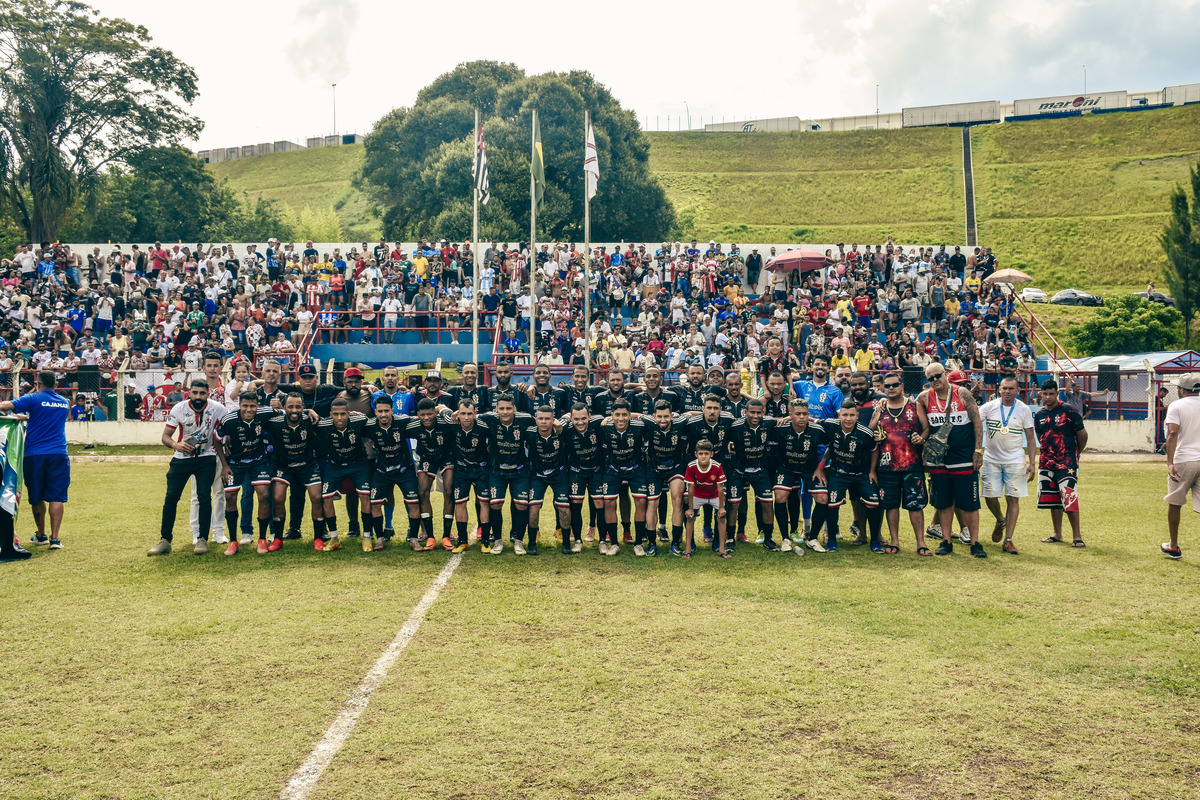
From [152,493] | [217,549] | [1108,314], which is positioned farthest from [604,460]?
[1108,314]

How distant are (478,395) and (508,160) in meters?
34.2

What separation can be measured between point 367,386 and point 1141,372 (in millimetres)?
19527

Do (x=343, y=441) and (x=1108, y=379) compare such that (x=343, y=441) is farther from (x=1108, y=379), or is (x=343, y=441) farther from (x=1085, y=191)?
(x=1085, y=191)

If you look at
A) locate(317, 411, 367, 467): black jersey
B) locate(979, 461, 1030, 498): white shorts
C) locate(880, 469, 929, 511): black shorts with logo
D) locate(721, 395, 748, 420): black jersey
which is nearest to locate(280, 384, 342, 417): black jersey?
locate(317, 411, 367, 467): black jersey

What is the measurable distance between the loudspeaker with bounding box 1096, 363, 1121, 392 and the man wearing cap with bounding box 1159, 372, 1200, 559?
1381 centimetres

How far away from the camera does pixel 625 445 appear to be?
9.93 m

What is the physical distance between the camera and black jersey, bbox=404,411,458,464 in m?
10.1

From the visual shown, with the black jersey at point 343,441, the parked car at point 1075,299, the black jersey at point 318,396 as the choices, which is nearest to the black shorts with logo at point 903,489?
the black jersey at point 343,441

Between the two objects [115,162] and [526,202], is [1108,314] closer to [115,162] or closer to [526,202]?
[526,202]

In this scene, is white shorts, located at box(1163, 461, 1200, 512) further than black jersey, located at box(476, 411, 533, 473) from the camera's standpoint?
No

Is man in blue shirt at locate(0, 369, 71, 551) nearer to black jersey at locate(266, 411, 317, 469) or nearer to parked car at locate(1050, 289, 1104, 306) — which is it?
black jersey at locate(266, 411, 317, 469)

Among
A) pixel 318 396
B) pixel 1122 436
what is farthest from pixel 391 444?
pixel 1122 436

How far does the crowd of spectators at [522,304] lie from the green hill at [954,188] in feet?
90.9

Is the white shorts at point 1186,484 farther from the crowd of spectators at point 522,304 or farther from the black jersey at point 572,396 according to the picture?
the crowd of spectators at point 522,304
